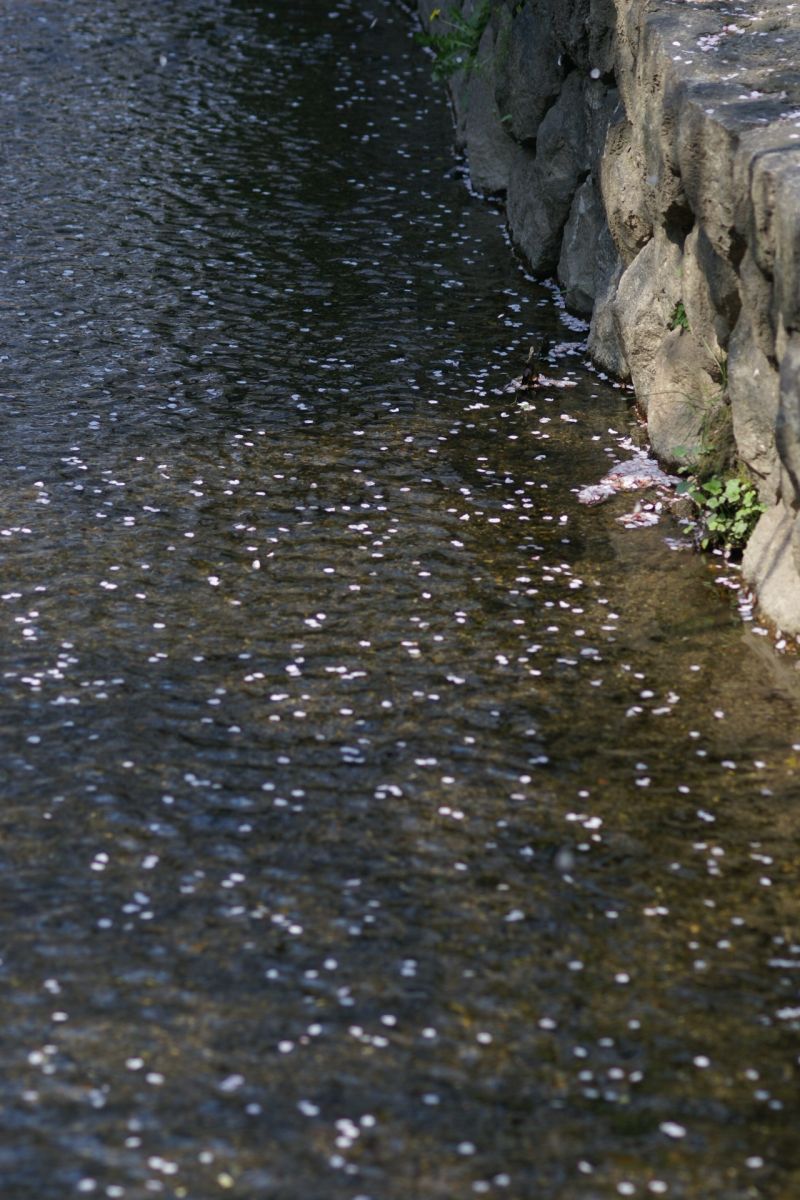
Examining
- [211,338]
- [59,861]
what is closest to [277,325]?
[211,338]

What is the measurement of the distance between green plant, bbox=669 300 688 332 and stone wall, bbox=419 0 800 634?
0.07 feet

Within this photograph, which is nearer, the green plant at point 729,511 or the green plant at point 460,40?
the green plant at point 729,511

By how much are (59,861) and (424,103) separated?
14423 mm

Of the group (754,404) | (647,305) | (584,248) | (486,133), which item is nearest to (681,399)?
(647,305)

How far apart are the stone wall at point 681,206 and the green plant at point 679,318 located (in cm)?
2


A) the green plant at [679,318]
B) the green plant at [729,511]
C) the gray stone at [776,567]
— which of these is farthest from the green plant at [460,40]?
the gray stone at [776,567]

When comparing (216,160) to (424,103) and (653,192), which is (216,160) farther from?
(653,192)

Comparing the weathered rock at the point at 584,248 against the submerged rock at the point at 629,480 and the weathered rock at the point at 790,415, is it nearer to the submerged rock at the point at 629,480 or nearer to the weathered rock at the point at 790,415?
the submerged rock at the point at 629,480

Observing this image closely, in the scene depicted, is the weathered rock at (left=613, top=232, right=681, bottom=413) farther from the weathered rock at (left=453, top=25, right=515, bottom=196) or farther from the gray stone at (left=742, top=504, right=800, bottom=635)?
the weathered rock at (left=453, top=25, right=515, bottom=196)

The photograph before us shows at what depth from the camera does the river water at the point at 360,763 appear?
223 inches

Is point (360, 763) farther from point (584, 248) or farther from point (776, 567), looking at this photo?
point (584, 248)

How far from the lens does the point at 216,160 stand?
665 inches

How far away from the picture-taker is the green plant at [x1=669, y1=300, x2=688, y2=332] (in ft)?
36.4

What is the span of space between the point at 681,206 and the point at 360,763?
5.15m
